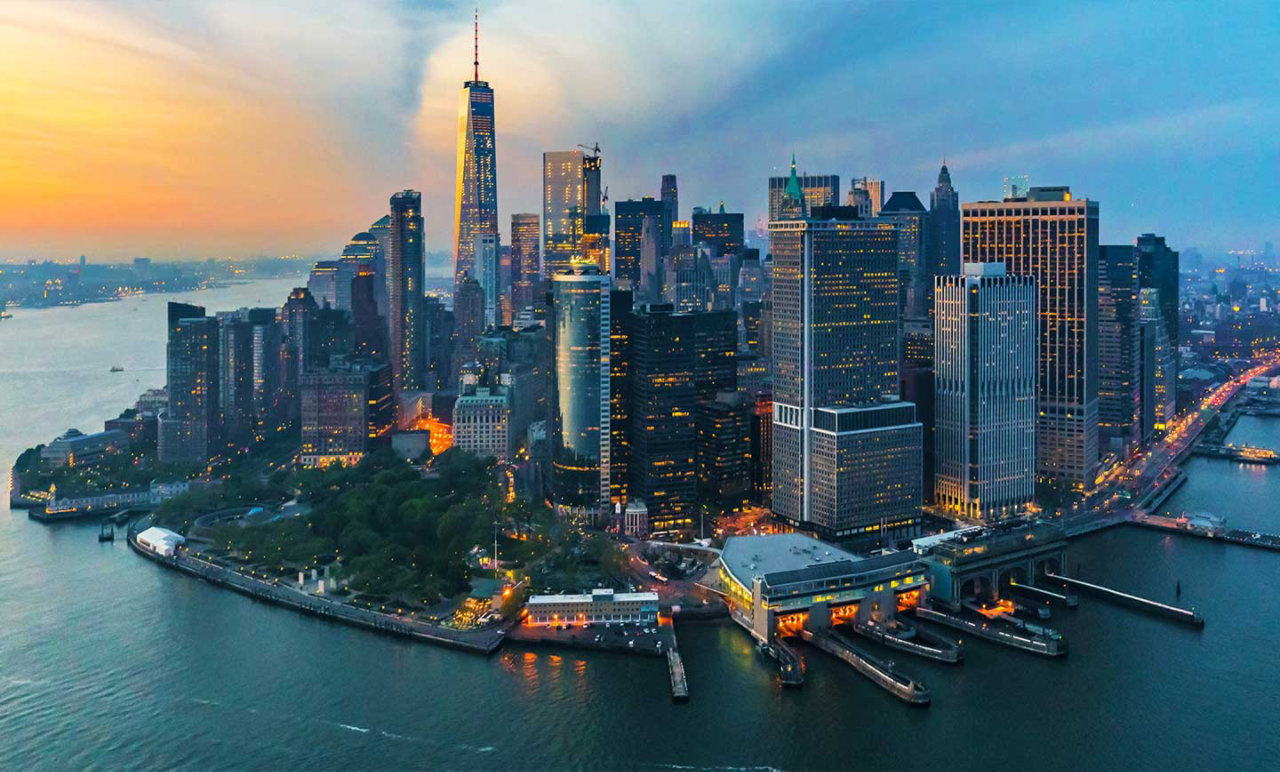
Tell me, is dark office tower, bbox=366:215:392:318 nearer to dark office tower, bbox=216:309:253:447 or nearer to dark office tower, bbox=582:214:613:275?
dark office tower, bbox=582:214:613:275

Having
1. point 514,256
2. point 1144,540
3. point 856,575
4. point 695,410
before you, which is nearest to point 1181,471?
point 1144,540

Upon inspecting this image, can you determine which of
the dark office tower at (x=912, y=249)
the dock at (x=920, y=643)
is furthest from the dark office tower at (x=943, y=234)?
the dock at (x=920, y=643)

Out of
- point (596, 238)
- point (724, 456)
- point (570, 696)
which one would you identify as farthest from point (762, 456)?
point (596, 238)

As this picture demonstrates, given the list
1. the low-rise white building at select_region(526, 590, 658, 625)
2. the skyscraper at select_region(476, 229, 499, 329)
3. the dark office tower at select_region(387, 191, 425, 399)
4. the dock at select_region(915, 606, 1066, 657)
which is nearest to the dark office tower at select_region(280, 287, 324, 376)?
the dark office tower at select_region(387, 191, 425, 399)

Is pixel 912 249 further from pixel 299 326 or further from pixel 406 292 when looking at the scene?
pixel 299 326

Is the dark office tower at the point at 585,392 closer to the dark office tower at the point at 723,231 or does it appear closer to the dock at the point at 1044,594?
the dock at the point at 1044,594

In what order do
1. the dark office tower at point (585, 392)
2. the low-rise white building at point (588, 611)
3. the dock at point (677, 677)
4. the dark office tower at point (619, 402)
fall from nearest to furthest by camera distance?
the dock at point (677, 677)
the low-rise white building at point (588, 611)
the dark office tower at point (585, 392)
the dark office tower at point (619, 402)

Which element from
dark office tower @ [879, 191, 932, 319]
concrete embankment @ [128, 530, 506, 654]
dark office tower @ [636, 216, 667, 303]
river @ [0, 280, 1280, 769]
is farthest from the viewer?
dark office tower @ [636, 216, 667, 303]
